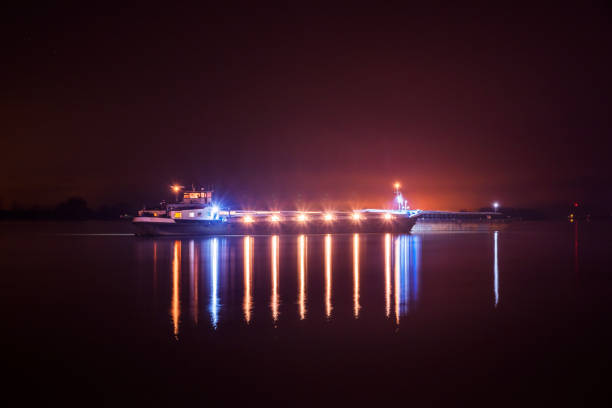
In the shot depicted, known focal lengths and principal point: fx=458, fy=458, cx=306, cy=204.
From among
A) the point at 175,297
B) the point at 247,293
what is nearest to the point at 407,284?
the point at 247,293

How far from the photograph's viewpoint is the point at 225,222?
5200 cm

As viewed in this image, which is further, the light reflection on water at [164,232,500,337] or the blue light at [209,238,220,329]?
the light reflection on water at [164,232,500,337]

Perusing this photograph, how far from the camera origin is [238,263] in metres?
21.1

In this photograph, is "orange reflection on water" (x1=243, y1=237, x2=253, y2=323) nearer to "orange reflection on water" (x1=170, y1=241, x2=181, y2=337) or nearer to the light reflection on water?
the light reflection on water

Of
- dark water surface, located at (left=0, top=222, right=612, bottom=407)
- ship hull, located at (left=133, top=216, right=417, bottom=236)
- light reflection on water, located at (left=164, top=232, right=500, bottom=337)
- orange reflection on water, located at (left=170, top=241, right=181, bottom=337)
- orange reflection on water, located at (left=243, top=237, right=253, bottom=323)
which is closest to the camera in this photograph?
dark water surface, located at (left=0, top=222, right=612, bottom=407)

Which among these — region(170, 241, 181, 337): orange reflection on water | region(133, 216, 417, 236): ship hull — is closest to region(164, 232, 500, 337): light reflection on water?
region(170, 241, 181, 337): orange reflection on water

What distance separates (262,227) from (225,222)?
5841mm

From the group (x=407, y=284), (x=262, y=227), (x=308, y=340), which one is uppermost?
(x=308, y=340)

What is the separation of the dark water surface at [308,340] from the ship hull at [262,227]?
30.9 meters

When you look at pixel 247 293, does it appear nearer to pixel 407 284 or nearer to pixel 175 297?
pixel 175 297

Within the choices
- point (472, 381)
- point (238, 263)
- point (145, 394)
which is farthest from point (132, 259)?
point (472, 381)

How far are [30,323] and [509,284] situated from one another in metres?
13.5

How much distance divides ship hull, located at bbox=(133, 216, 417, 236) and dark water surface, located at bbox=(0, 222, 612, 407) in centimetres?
3092

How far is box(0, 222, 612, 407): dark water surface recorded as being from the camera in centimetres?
608
